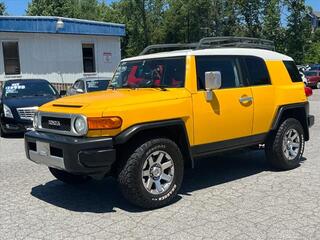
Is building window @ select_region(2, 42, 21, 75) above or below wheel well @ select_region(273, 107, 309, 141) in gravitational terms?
above

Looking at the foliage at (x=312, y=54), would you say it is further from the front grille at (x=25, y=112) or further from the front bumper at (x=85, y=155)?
the front bumper at (x=85, y=155)

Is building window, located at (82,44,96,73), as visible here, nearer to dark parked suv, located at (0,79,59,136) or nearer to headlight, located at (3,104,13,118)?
dark parked suv, located at (0,79,59,136)

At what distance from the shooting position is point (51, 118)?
5746 mm

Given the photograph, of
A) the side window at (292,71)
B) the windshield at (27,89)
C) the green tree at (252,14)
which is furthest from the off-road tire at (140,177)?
the green tree at (252,14)

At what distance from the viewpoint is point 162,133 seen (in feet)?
18.9

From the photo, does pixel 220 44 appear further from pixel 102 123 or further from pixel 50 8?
pixel 50 8

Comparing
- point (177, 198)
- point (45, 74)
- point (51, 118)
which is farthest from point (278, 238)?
point (45, 74)

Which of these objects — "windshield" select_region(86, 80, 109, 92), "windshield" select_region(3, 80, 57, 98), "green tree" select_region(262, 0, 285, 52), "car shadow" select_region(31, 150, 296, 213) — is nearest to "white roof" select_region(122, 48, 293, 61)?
"car shadow" select_region(31, 150, 296, 213)

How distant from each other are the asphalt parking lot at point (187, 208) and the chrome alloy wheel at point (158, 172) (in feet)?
0.87

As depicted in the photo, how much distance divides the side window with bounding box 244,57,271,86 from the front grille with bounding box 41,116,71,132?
8.91 ft

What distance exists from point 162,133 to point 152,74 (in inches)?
38.4

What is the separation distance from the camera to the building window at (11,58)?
21.0m

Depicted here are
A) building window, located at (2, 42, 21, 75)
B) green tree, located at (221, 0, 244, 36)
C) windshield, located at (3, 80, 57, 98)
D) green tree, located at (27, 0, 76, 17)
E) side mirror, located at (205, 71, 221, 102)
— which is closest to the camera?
side mirror, located at (205, 71, 221, 102)

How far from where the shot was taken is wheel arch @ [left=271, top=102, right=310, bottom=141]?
7.09 metres
